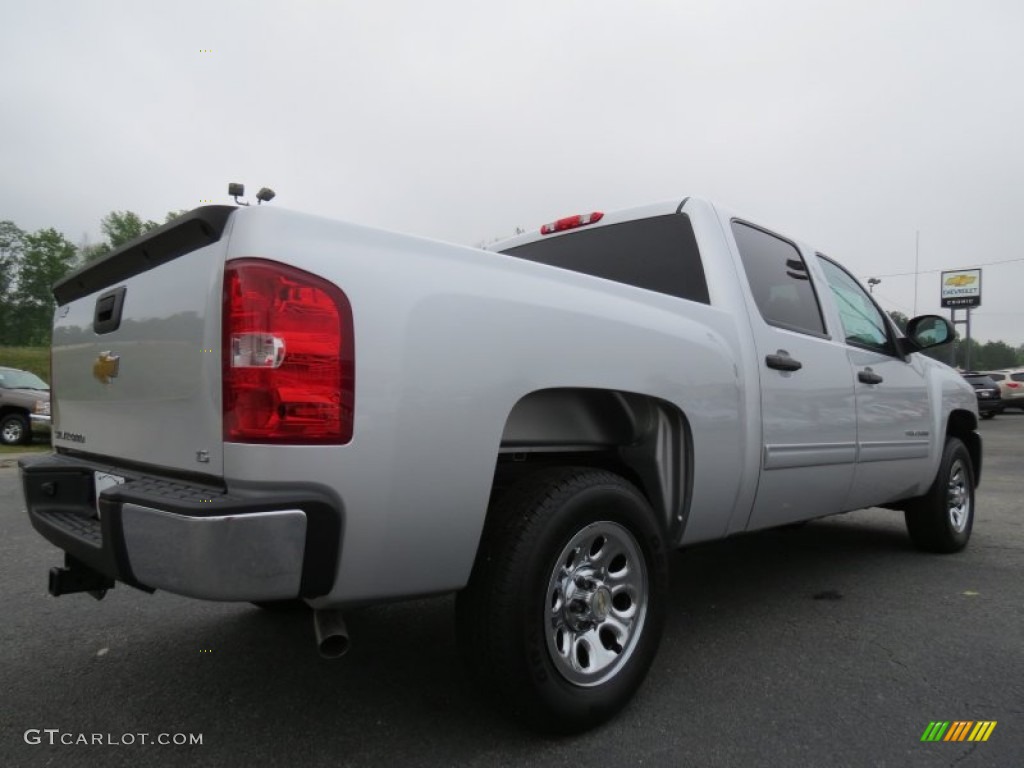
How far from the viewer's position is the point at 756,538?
5352 millimetres

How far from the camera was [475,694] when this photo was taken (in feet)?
8.02

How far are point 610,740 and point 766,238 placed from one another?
2493 millimetres

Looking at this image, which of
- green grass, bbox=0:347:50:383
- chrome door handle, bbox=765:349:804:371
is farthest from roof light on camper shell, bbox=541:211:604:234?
green grass, bbox=0:347:50:383

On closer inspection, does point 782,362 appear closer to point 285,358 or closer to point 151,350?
point 285,358

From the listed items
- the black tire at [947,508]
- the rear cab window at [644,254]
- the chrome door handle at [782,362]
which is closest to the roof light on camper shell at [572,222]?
the rear cab window at [644,254]

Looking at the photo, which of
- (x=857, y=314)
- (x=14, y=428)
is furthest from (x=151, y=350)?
(x=14, y=428)

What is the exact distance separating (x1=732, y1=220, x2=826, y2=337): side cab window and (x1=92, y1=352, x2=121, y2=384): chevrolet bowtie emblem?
2554mm

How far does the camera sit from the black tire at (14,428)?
13.6 metres

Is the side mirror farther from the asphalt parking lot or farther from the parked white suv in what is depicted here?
the parked white suv

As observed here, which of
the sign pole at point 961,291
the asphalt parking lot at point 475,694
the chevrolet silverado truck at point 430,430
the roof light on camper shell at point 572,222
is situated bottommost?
the asphalt parking lot at point 475,694

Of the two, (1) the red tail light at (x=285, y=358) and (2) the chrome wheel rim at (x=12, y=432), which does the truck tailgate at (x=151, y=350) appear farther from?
(2) the chrome wheel rim at (x=12, y=432)

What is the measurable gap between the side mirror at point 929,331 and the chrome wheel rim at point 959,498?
38.9 inches

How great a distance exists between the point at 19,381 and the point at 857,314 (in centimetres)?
1565

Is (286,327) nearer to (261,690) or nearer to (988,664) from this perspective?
(261,690)
